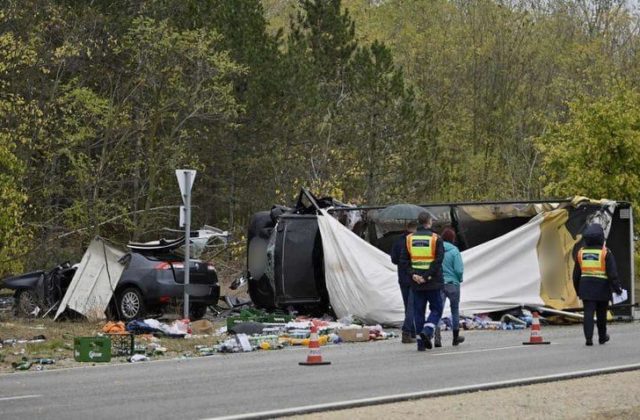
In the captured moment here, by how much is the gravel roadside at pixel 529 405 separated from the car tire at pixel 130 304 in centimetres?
1239

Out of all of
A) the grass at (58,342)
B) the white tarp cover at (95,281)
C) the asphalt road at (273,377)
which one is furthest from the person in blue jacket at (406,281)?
the white tarp cover at (95,281)

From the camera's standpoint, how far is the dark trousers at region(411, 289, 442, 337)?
1711 centimetres

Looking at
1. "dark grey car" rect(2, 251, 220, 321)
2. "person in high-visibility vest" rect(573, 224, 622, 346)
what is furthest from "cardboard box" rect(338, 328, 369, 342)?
"dark grey car" rect(2, 251, 220, 321)

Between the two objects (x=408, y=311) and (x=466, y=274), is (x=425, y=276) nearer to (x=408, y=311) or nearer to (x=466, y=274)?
(x=408, y=311)

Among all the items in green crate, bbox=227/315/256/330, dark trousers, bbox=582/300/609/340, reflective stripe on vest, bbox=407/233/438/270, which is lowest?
green crate, bbox=227/315/256/330

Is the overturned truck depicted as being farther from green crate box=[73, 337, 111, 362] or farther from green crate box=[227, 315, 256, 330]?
green crate box=[73, 337, 111, 362]

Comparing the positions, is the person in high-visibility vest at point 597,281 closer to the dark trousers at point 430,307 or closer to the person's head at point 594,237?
the person's head at point 594,237

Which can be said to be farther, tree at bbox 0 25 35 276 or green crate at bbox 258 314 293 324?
tree at bbox 0 25 35 276

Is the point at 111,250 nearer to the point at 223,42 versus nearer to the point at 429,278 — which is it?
the point at 429,278

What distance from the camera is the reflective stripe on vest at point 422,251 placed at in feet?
56.4

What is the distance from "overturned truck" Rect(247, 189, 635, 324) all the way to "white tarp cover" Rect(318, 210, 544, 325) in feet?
0.06

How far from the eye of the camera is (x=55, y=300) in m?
24.7

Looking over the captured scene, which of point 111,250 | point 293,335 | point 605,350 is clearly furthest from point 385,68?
point 605,350

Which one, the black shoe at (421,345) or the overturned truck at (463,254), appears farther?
the overturned truck at (463,254)
